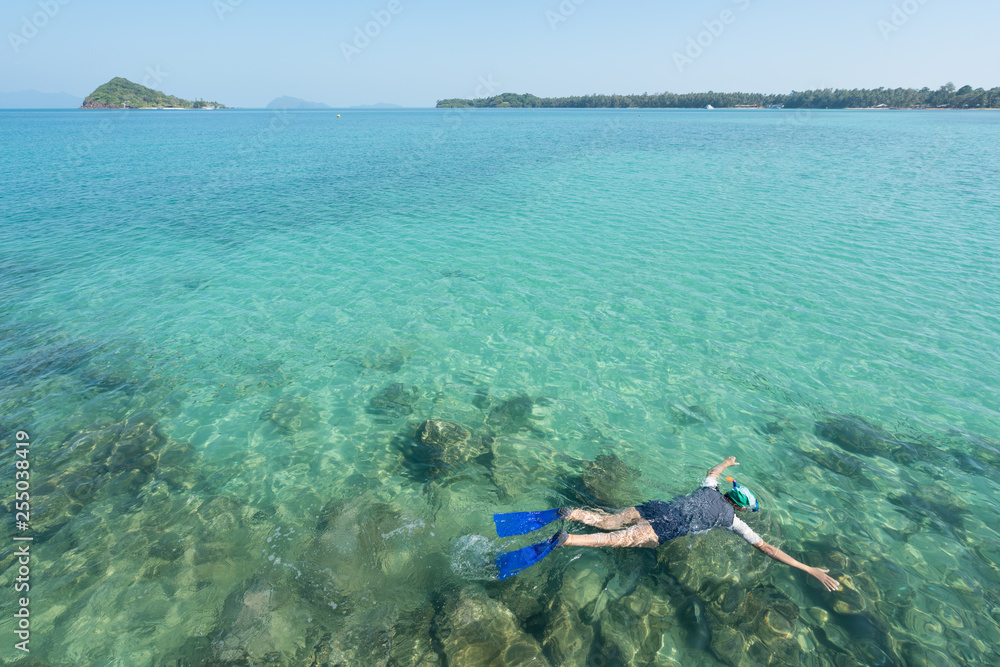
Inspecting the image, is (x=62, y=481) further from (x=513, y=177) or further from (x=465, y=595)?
(x=513, y=177)

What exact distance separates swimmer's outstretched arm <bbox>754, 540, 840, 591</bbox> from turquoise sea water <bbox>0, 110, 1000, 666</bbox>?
0.26 meters

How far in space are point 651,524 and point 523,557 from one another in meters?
2.39

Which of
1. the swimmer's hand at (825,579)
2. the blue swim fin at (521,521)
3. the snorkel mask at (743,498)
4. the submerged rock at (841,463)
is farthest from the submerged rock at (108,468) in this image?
the submerged rock at (841,463)

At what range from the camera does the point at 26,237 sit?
2505cm

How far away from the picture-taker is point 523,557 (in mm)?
7629

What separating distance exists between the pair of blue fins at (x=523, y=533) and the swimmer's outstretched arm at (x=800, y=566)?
345 centimetres

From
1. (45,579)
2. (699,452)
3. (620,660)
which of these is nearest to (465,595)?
(620,660)

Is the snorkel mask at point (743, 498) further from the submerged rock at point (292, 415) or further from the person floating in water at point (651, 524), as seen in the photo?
the submerged rock at point (292, 415)

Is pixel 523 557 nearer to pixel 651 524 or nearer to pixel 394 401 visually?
pixel 651 524

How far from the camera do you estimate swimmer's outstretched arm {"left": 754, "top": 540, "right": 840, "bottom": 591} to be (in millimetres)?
7488

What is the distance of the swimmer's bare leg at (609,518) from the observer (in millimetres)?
8320

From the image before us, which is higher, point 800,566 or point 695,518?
point 695,518

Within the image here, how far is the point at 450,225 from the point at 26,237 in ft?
75.6

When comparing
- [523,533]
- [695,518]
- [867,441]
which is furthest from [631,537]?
[867,441]
